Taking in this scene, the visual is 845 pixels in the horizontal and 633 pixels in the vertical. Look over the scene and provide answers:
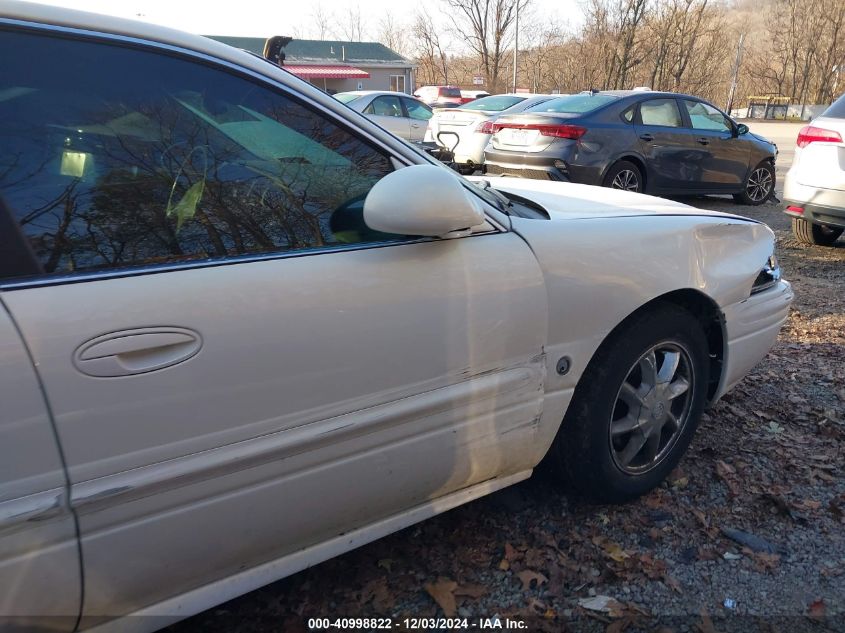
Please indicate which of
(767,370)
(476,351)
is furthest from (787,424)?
(476,351)

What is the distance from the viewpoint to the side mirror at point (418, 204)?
1.70 meters

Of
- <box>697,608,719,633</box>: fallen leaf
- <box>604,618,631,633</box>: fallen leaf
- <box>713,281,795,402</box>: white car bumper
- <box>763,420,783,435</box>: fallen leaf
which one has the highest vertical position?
<box>713,281,795,402</box>: white car bumper

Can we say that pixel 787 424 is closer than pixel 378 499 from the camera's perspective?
No

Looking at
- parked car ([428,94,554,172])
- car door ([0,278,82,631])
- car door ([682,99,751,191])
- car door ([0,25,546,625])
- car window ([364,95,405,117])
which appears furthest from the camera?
car window ([364,95,405,117])

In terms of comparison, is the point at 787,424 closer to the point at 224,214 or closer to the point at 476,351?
the point at 476,351

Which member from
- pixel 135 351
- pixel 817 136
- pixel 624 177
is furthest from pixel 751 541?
pixel 624 177

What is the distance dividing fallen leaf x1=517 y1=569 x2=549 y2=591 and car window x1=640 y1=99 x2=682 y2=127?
7.49 metres

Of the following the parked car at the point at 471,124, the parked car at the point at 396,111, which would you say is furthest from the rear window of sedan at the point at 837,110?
the parked car at the point at 396,111

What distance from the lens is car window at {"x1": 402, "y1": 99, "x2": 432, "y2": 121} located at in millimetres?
13828

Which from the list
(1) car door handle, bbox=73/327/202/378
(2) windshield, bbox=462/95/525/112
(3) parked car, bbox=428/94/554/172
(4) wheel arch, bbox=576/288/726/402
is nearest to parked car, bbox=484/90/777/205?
(3) parked car, bbox=428/94/554/172

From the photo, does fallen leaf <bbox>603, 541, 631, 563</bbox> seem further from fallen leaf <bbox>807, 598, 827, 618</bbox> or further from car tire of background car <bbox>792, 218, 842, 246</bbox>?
car tire of background car <bbox>792, 218, 842, 246</bbox>

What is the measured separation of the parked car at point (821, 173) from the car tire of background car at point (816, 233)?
2.17 ft

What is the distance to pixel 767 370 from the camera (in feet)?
12.7

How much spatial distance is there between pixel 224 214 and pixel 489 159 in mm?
7373
